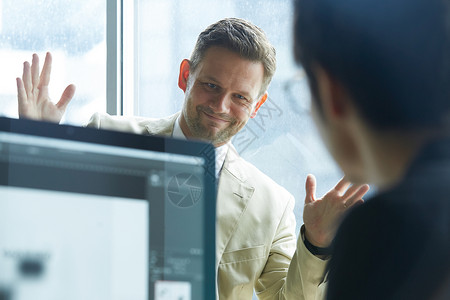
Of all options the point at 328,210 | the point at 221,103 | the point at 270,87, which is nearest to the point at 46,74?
the point at 221,103

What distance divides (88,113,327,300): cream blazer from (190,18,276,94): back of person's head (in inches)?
10.4

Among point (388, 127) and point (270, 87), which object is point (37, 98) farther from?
point (388, 127)

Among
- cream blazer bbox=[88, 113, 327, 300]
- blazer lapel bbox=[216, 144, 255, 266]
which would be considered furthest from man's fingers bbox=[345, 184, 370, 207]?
blazer lapel bbox=[216, 144, 255, 266]

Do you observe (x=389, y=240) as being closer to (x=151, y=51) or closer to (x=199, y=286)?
(x=199, y=286)

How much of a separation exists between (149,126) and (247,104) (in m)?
0.30

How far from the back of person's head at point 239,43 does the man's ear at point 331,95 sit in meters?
1.23

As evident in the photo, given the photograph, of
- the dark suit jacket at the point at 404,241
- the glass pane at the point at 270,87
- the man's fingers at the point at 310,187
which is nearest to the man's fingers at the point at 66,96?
the man's fingers at the point at 310,187

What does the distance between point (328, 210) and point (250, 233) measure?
344 millimetres

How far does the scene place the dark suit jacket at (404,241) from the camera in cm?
51

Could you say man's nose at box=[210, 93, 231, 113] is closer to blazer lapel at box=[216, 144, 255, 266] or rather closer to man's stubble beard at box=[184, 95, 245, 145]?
man's stubble beard at box=[184, 95, 245, 145]

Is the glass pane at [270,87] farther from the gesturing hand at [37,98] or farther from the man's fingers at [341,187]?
the gesturing hand at [37,98]

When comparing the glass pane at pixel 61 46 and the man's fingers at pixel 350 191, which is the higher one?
the glass pane at pixel 61 46

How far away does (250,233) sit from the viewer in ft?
5.57

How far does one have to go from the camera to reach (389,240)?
529mm
